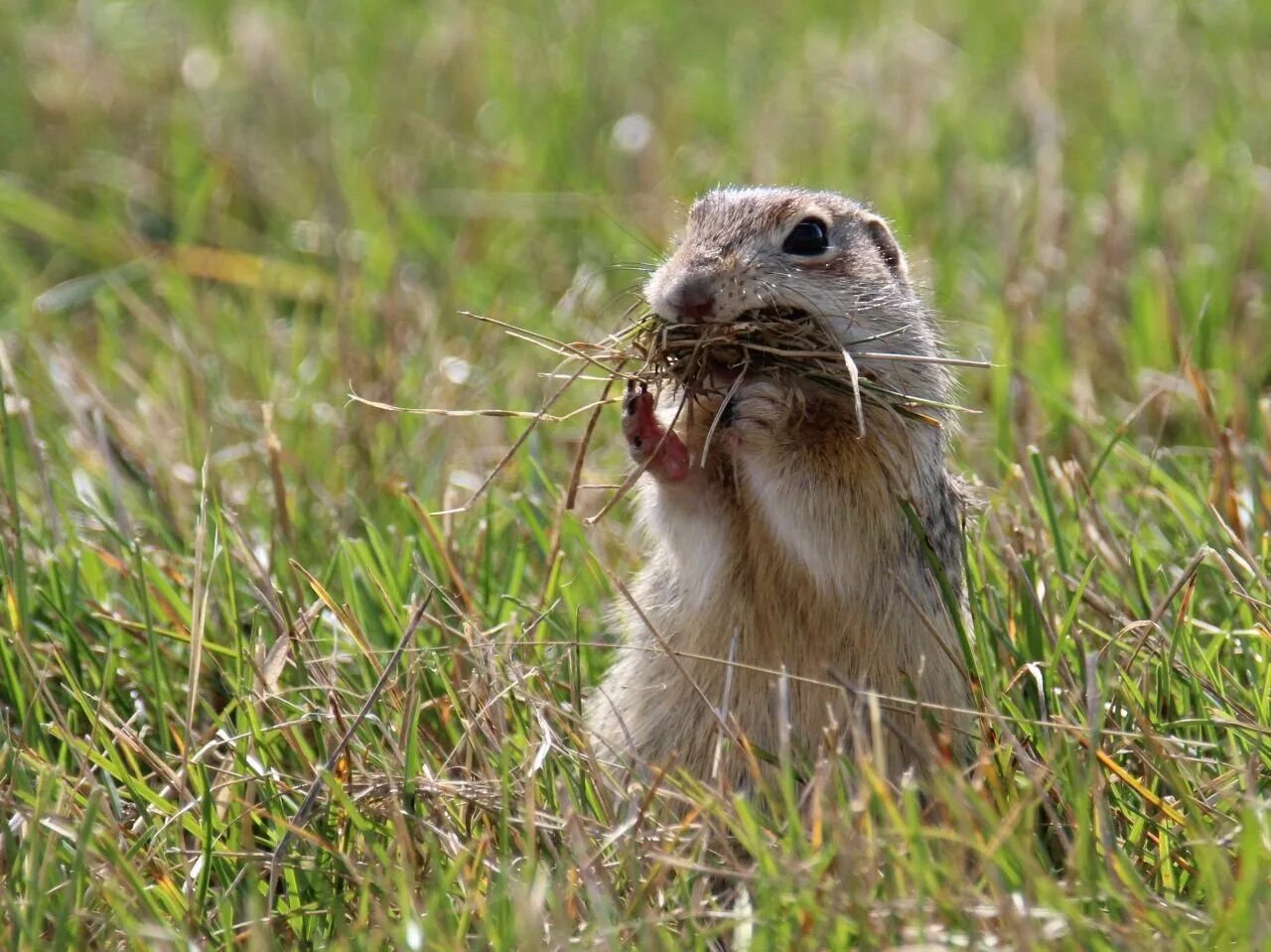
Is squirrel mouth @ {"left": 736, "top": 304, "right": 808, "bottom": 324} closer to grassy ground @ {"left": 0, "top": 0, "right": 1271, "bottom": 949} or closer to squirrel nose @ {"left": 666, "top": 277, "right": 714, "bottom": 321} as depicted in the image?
squirrel nose @ {"left": 666, "top": 277, "right": 714, "bottom": 321}

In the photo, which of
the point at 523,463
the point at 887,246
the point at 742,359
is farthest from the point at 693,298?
the point at 523,463

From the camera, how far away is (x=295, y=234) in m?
5.96

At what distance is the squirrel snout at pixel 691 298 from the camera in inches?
133

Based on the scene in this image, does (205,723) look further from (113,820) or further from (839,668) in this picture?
(839,668)

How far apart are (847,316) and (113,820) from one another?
5.68 ft

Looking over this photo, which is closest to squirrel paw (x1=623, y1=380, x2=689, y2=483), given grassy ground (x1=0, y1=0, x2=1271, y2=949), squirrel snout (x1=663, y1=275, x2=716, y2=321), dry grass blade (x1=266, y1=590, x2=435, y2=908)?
squirrel snout (x1=663, y1=275, x2=716, y2=321)

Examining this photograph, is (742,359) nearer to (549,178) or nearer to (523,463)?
(523,463)

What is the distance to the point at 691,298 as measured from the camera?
11.1 feet

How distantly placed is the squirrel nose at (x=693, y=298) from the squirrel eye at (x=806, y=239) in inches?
12.7

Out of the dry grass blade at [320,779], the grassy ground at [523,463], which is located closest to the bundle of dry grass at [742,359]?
the grassy ground at [523,463]

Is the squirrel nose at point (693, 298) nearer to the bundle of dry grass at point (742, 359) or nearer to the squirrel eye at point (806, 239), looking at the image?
the bundle of dry grass at point (742, 359)

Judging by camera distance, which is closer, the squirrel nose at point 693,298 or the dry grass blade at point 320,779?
the dry grass blade at point 320,779

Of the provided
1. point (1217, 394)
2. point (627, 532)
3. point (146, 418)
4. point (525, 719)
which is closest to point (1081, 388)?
point (1217, 394)

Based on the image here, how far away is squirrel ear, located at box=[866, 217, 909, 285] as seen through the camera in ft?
13.3
